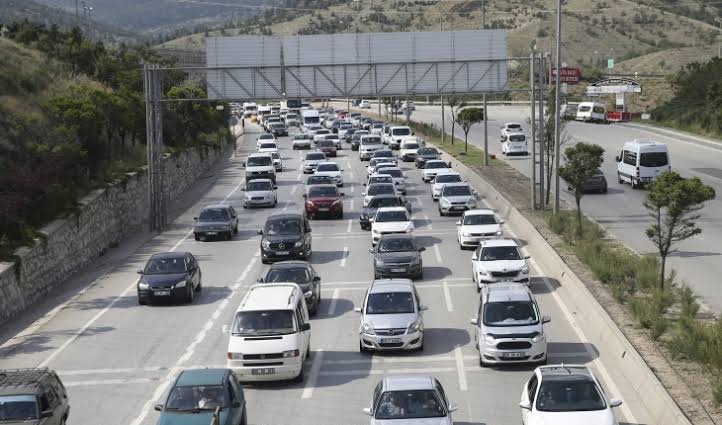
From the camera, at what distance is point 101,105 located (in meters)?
56.1

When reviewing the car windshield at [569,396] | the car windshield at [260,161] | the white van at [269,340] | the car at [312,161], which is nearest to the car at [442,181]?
the car windshield at [260,161]

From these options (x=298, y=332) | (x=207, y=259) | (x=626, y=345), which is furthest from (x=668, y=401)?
(x=207, y=259)

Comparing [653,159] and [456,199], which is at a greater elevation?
[653,159]

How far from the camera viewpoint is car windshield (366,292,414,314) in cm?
2542

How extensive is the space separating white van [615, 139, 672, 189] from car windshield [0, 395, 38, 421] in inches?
1619

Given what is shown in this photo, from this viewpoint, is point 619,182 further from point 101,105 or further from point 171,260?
point 171,260

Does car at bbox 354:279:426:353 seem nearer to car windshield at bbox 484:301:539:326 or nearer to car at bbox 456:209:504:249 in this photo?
car windshield at bbox 484:301:539:326

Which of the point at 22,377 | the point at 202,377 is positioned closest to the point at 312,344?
the point at 202,377

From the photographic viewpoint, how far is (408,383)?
1802cm

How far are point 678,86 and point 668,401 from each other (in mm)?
99372

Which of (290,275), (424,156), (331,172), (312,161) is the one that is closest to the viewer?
(290,275)

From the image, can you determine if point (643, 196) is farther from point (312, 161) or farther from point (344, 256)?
point (312, 161)

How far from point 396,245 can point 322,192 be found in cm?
1640

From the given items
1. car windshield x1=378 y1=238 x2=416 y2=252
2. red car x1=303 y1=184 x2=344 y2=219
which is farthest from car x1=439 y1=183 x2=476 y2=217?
car windshield x1=378 y1=238 x2=416 y2=252
